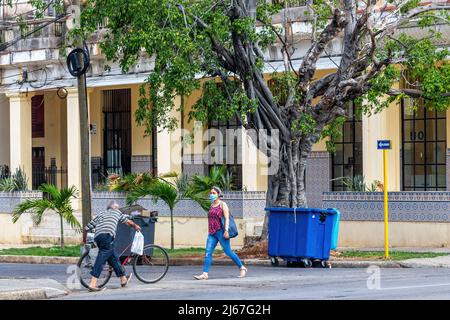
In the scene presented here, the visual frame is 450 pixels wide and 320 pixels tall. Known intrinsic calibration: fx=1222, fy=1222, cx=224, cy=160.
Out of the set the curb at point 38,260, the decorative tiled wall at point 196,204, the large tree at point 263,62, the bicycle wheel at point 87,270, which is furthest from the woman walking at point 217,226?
the decorative tiled wall at point 196,204

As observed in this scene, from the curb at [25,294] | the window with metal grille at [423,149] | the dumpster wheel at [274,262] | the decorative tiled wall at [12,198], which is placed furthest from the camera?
the decorative tiled wall at [12,198]

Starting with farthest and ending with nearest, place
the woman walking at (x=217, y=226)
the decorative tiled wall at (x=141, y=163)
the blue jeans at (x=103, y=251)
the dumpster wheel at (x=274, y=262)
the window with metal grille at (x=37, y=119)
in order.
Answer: the window with metal grille at (x=37, y=119)
the decorative tiled wall at (x=141, y=163)
the dumpster wheel at (x=274, y=262)
the woman walking at (x=217, y=226)
the blue jeans at (x=103, y=251)

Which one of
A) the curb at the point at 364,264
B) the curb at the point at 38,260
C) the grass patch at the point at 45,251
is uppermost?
the curb at the point at 364,264

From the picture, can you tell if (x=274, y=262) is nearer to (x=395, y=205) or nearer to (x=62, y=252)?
(x=395, y=205)

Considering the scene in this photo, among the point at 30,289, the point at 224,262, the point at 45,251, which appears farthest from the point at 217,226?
the point at 45,251

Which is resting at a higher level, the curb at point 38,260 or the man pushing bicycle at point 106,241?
the man pushing bicycle at point 106,241

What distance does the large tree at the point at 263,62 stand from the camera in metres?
25.1

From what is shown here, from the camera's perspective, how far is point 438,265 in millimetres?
24516

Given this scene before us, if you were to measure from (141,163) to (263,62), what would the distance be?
12552 mm

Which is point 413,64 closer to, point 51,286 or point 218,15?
point 218,15

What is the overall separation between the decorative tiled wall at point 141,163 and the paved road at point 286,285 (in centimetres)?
1328

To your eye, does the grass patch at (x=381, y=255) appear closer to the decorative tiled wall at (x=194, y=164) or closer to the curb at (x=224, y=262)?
the curb at (x=224, y=262)
